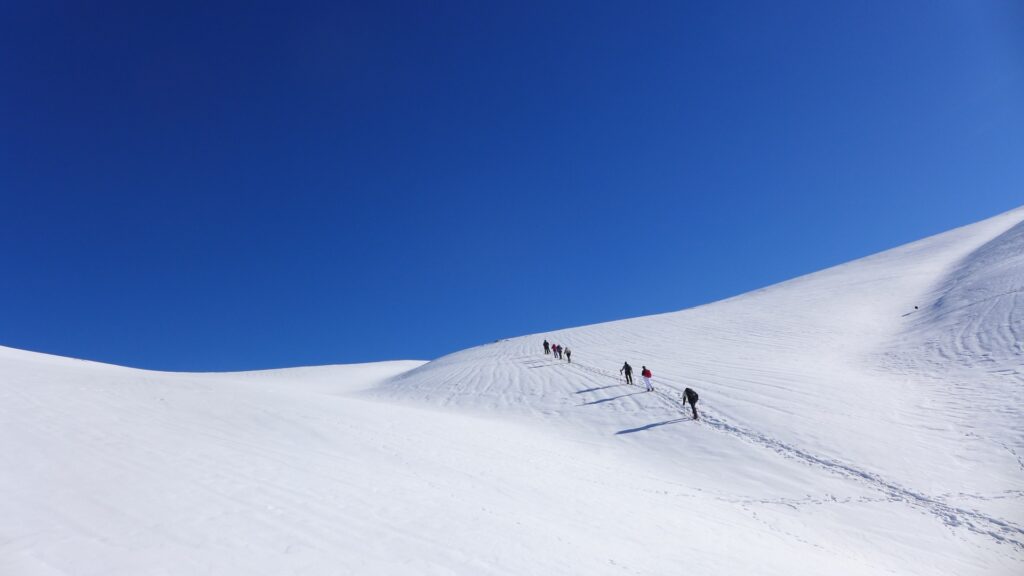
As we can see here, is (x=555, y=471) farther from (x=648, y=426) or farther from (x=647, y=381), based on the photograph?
(x=647, y=381)

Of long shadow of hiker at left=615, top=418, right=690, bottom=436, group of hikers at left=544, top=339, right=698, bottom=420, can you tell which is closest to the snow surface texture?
long shadow of hiker at left=615, top=418, right=690, bottom=436

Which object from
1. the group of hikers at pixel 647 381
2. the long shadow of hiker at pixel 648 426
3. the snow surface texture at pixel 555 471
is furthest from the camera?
the group of hikers at pixel 647 381

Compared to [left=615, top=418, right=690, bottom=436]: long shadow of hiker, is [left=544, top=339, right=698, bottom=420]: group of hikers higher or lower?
higher

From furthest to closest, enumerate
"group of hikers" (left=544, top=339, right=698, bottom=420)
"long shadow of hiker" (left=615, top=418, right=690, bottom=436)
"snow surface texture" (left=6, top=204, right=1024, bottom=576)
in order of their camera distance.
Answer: "group of hikers" (left=544, top=339, right=698, bottom=420) → "long shadow of hiker" (left=615, top=418, right=690, bottom=436) → "snow surface texture" (left=6, top=204, right=1024, bottom=576)

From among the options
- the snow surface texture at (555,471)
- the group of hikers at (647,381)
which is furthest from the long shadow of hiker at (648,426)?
the group of hikers at (647,381)

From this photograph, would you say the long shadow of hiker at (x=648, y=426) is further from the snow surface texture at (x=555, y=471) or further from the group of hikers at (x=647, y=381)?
the group of hikers at (x=647, y=381)

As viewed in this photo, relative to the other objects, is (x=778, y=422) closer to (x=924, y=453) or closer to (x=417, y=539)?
(x=924, y=453)

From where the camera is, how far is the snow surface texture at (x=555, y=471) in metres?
5.44

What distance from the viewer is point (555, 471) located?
10312mm

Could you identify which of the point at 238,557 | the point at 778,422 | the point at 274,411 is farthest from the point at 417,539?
the point at 778,422

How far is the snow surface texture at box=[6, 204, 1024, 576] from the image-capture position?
544 centimetres

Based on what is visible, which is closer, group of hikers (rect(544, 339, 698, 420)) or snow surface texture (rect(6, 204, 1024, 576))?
snow surface texture (rect(6, 204, 1024, 576))

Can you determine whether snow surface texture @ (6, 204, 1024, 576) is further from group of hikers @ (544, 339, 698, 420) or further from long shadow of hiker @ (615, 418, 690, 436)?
group of hikers @ (544, 339, 698, 420)

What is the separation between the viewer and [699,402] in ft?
52.0
